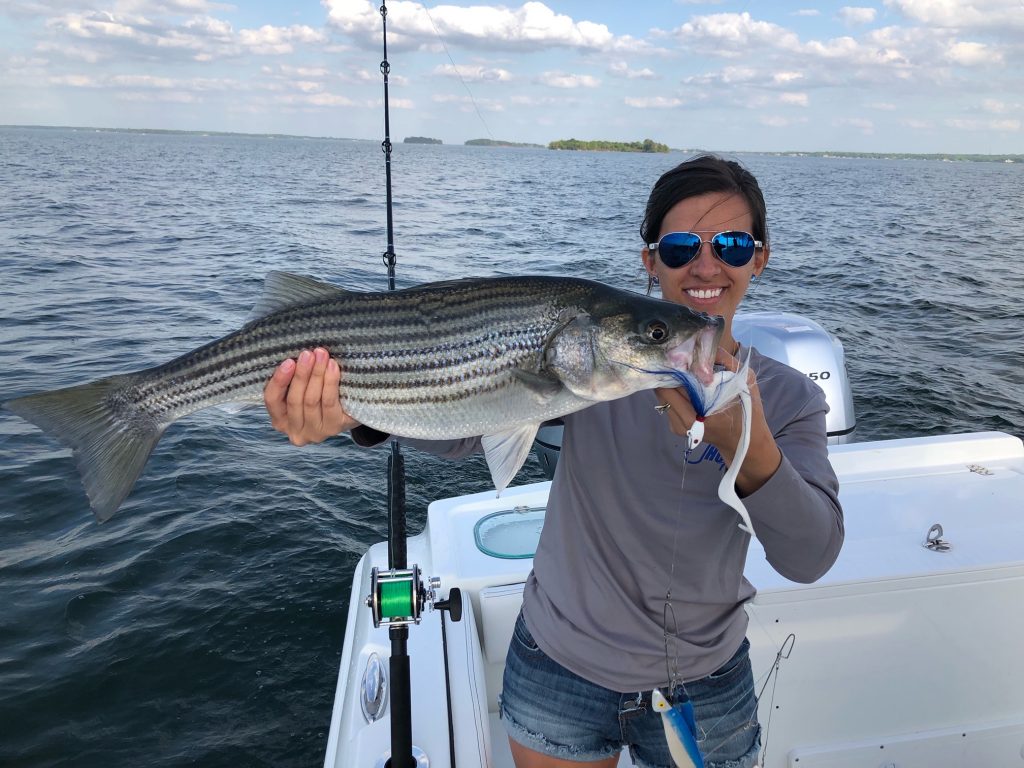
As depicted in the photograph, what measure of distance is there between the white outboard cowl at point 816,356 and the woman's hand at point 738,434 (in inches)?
180

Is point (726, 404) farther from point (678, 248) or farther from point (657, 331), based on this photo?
point (678, 248)

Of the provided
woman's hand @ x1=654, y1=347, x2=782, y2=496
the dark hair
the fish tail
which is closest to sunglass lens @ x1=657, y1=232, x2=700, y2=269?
the dark hair

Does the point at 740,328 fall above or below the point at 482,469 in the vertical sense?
above

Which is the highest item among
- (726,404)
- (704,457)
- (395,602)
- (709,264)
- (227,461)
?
(709,264)

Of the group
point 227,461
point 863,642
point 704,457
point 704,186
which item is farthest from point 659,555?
point 227,461

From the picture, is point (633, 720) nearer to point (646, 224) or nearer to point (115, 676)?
point (646, 224)

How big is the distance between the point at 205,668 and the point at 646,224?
5.85 meters

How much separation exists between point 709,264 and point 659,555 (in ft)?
3.70

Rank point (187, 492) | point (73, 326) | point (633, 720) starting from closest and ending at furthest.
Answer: point (633, 720) < point (187, 492) < point (73, 326)

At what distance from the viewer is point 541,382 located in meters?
2.71

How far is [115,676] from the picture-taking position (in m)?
6.21

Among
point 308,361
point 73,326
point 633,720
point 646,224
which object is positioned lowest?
point 73,326

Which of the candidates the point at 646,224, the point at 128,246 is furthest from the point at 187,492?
the point at 128,246

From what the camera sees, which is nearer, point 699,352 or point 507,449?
point 699,352
